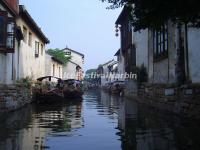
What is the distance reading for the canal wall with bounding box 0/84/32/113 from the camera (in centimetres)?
1769

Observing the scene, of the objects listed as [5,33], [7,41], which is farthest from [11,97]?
[5,33]

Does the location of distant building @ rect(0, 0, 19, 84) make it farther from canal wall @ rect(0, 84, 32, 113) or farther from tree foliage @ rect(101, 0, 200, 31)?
tree foliage @ rect(101, 0, 200, 31)

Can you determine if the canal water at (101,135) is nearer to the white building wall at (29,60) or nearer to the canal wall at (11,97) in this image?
the canal wall at (11,97)

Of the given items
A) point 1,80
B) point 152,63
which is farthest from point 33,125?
point 152,63

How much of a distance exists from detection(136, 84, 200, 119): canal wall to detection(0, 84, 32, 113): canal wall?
24.7ft

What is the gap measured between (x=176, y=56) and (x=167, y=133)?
8.50 meters

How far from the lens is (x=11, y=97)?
18828 mm

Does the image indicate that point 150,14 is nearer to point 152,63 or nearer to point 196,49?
point 196,49

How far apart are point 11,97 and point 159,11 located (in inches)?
488

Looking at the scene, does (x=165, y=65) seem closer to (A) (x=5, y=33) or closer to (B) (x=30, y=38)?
(A) (x=5, y=33)

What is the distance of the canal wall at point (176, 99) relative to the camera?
48.7 ft

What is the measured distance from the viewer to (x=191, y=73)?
16.8 meters

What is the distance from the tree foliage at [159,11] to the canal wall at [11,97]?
10.4 meters

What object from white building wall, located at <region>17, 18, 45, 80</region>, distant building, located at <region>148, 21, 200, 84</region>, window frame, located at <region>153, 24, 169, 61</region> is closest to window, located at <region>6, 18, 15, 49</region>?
white building wall, located at <region>17, 18, 45, 80</region>
